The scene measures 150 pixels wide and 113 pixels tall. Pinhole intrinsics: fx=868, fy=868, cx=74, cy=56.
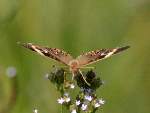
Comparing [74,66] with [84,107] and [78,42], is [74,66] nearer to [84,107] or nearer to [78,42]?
[84,107]

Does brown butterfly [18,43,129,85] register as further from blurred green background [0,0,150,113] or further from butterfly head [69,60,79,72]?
blurred green background [0,0,150,113]

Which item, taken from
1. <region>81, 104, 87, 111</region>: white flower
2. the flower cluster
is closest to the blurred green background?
the flower cluster

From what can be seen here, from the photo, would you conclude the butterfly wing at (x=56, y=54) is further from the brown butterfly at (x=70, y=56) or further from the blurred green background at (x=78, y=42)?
the blurred green background at (x=78, y=42)

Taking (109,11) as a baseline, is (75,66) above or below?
below

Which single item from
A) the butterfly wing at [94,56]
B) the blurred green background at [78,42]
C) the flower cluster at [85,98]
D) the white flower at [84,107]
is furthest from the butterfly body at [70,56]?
the blurred green background at [78,42]

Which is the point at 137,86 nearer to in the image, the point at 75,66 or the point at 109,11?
the point at 109,11

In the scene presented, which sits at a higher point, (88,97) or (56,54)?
(56,54)

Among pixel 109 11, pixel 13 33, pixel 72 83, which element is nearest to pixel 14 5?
pixel 13 33

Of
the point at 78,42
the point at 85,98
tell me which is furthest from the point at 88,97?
the point at 78,42
